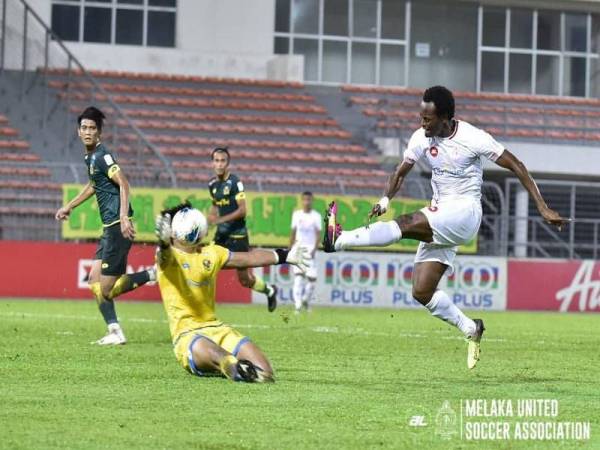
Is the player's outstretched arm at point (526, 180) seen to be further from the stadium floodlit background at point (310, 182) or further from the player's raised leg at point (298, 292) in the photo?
the player's raised leg at point (298, 292)

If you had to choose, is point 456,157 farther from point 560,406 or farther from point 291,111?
point 291,111

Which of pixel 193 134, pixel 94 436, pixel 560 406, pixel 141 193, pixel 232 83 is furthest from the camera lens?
pixel 232 83

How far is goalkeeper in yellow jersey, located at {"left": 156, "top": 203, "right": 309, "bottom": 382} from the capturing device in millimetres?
9695

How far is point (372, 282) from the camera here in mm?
27453

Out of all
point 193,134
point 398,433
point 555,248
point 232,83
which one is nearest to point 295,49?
point 232,83

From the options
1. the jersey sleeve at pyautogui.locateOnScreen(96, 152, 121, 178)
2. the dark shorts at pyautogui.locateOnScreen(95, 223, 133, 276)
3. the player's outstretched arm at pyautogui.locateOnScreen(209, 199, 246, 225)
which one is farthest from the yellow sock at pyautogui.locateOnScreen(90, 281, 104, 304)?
the player's outstretched arm at pyautogui.locateOnScreen(209, 199, 246, 225)

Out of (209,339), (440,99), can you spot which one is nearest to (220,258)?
(209,339)

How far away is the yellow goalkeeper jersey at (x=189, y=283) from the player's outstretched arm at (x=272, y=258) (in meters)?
0.16

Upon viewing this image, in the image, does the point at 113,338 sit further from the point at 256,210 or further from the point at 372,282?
the point at 372,282

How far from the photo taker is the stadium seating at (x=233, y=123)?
32.8 meters

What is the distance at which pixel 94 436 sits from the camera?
7.25 meters

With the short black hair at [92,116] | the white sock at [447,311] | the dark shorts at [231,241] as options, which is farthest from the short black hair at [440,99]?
the dark shorts at [231,241]

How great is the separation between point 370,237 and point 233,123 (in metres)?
24.4

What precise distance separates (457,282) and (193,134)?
9.66 metres
